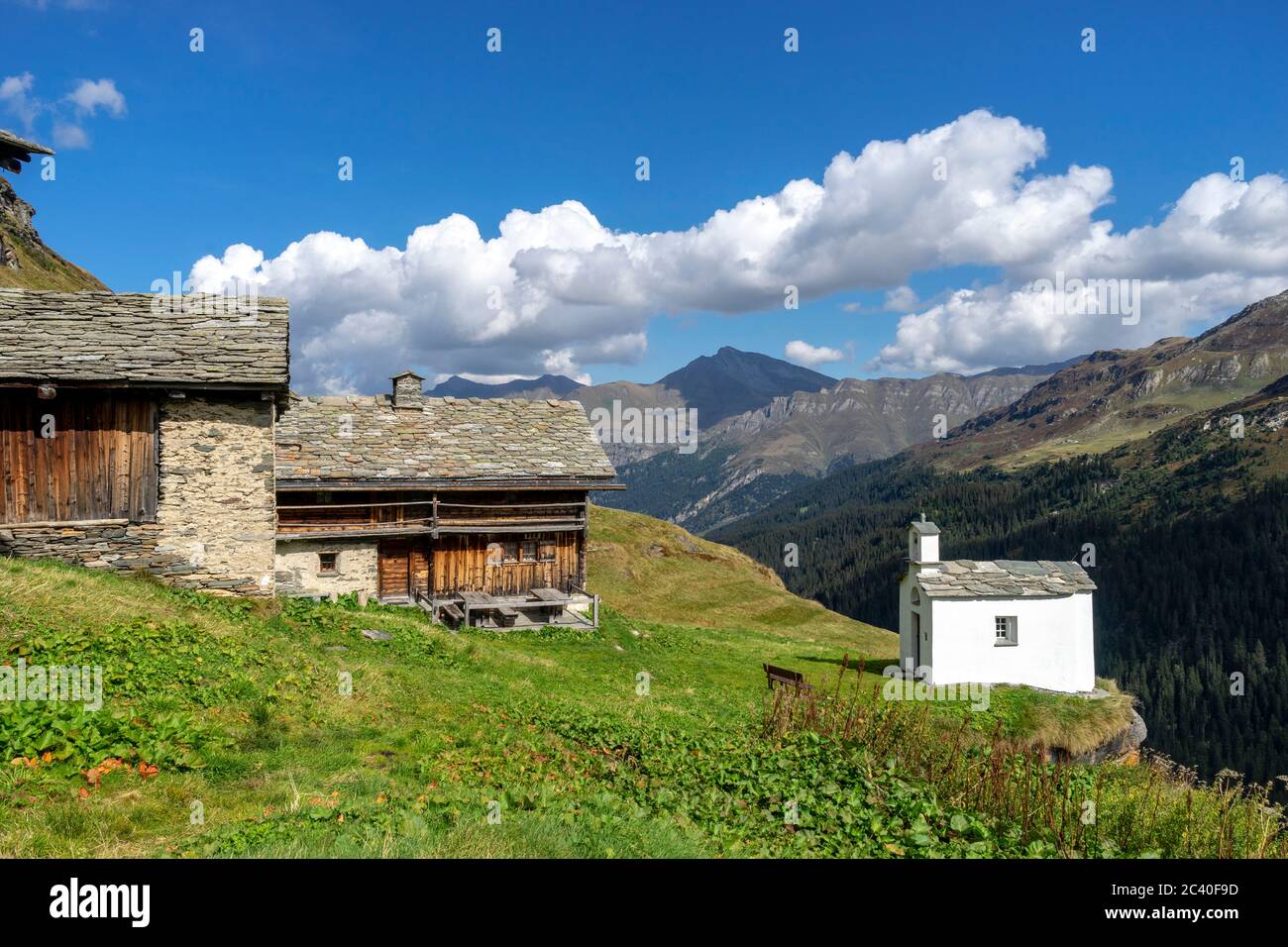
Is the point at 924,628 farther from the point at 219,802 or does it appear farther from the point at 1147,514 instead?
the point at 1147,514

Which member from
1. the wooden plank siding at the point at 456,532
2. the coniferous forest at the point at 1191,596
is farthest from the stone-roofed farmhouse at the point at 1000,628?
the coniferous forest at the point at 1191,596

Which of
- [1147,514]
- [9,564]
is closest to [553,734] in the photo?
[9,564]

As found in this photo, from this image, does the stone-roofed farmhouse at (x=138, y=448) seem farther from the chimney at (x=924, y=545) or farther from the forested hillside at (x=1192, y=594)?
the forested hillside at (x=1192, y=594)

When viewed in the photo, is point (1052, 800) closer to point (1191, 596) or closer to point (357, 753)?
point (357, 753)

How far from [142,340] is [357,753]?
41.7ft

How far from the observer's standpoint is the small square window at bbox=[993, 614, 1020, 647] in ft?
100

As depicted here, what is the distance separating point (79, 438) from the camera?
1662cm

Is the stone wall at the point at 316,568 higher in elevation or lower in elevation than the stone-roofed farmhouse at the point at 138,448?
lower

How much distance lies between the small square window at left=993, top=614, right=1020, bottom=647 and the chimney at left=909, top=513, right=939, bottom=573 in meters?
3.19

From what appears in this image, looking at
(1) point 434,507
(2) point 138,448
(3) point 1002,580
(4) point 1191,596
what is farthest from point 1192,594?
(2) point 138,448

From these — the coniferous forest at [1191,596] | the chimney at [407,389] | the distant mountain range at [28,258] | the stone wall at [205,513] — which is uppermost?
the distant mountain range at [28,258]

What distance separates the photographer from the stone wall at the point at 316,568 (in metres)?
26.1

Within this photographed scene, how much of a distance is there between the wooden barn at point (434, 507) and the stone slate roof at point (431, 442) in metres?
0.06

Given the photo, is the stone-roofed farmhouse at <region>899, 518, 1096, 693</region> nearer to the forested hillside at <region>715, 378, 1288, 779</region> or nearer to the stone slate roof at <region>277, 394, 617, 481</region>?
the stone slate roof at <region>277, 394, 617, 481</region>
